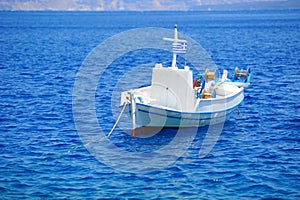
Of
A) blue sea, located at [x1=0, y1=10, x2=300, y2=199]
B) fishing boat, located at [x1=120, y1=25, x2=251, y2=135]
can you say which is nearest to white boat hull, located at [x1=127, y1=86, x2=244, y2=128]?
fishing boat, located at [x1=120, y1=25, x2=251, y2=135]

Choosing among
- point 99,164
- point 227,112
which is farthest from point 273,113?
point 99,164

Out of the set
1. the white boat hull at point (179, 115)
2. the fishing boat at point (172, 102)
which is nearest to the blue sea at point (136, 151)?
the white boat hull at point (179, 115)

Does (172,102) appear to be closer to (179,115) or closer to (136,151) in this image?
(179,115)

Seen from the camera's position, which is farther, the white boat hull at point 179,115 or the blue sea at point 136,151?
the white boat hull at point 179,115

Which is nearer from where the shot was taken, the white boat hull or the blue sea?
the blue sea

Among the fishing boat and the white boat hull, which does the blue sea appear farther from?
the fishing boat

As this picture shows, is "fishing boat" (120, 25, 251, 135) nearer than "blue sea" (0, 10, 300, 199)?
No

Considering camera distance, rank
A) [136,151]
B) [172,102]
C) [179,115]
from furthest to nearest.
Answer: [172,102] → [179,115] → [136,151]

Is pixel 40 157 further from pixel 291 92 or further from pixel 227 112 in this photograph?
pixel 291 92

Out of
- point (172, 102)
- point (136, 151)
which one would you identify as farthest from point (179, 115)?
point (136, 151)

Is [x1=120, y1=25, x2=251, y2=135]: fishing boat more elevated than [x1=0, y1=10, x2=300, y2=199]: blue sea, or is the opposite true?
[x1=120, y1=25, x2=251, y2=135]: fishing boat

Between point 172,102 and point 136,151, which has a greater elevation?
point 172,102

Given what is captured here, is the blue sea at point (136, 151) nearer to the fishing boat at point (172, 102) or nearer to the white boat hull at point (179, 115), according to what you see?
the white boat hull at point (179, 115)

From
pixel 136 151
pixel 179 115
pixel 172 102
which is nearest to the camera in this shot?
pixel 136 151
